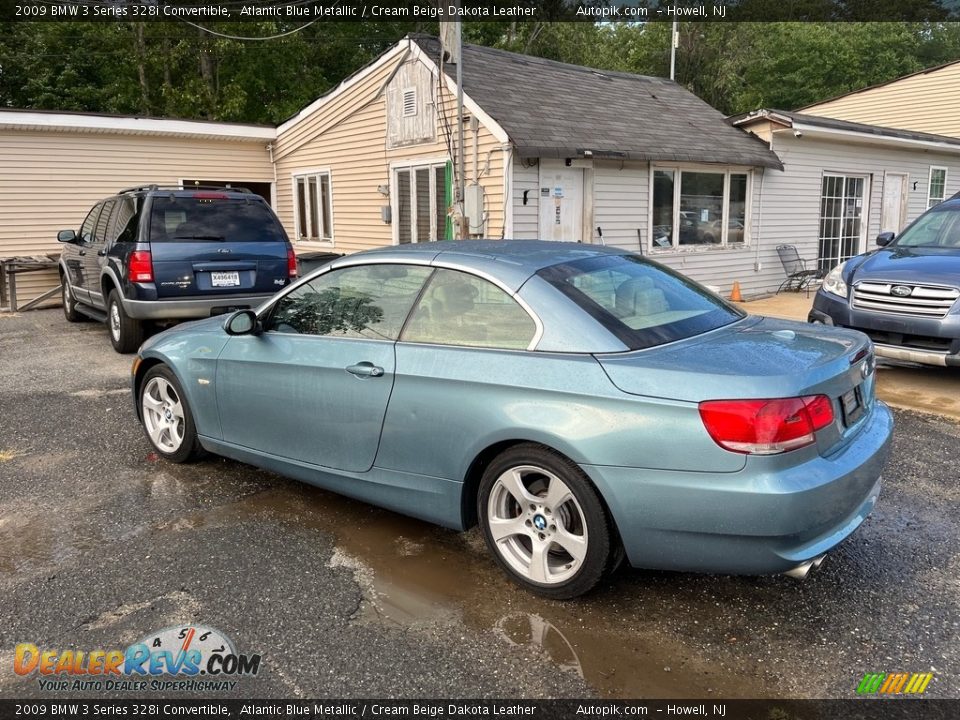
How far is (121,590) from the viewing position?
3.28m

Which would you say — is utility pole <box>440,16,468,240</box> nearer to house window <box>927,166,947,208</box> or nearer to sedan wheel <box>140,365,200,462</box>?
sedan wheel <box>140,365,200,462</box>

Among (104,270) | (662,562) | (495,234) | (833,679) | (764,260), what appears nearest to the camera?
(833,679)

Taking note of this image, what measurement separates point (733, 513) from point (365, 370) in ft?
5.74

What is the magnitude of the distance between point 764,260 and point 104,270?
1071 centimetres

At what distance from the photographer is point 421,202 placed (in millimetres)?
12398

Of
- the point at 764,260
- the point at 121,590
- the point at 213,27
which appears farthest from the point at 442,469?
the point at 213,27

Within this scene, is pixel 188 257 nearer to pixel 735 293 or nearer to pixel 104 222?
pixel 104 222

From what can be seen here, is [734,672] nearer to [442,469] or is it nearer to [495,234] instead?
[442,469]

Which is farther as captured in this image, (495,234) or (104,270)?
(495,234)

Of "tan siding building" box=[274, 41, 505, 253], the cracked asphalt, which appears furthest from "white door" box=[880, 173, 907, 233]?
the cracked asphalt

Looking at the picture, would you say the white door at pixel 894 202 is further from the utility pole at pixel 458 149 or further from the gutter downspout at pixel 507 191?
the utility pole at pixel 458 149

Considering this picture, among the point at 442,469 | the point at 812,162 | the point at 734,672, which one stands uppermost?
the point at 812,162

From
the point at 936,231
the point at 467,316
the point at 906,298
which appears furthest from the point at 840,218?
the point at 467,316

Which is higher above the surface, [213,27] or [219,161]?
[213,27]
